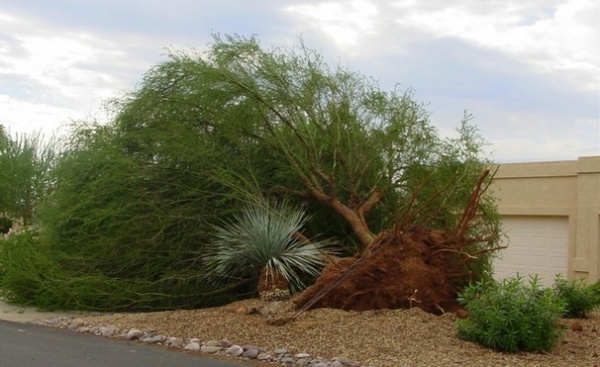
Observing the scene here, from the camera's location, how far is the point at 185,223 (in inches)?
656

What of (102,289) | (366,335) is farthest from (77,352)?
(102,289)

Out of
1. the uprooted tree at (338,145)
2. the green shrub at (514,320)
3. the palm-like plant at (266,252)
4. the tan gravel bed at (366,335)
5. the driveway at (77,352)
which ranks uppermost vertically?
the uprooted tree at (338,145)

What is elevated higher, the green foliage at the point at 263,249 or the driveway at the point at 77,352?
the green foliage at the point at 263,249

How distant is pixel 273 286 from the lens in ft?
50.7

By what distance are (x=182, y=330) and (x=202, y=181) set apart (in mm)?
3834

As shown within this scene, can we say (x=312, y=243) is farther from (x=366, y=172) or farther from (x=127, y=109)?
(x=127, y=109)

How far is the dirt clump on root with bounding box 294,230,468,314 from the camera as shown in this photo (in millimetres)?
14586

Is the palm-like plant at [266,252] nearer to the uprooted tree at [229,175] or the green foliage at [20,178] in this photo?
the uprooted tree at [229,175]

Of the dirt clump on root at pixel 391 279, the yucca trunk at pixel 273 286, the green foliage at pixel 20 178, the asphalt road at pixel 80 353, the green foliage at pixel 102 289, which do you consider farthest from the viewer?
the green foliage at pixel 20 178

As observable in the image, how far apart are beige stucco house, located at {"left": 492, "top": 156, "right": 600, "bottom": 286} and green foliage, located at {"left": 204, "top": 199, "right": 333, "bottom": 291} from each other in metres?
9.33

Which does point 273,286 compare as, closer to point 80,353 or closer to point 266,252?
point 266,252

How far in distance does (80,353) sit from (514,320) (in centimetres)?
573

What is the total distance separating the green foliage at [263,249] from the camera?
51.4 feet

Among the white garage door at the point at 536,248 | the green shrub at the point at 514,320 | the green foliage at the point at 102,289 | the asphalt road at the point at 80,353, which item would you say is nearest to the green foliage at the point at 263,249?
the green foliage at the point at 102,289
